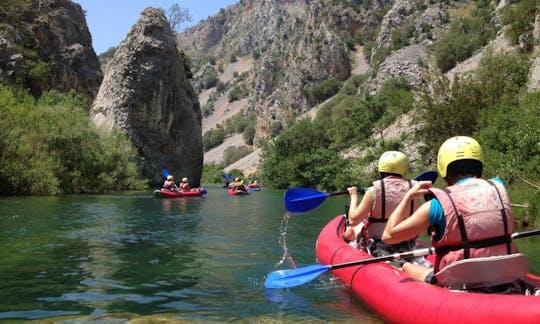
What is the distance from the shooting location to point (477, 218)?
368cm

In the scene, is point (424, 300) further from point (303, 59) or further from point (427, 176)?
point (303, 59)

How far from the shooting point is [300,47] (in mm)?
91938

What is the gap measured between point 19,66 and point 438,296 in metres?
36.9

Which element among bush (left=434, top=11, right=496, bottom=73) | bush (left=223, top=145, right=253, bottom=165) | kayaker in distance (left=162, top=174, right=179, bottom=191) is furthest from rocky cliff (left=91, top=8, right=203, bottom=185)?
bush (left=223, top=145, right=253, bottom=165)

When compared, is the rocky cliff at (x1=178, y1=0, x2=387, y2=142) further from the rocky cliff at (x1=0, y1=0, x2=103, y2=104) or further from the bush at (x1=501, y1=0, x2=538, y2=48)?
the bush at (x1=501, y1=0, x2=538, y2=48)

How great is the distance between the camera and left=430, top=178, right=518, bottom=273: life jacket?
368 centimetres

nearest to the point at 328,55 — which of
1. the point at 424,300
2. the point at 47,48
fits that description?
the point at 47,48

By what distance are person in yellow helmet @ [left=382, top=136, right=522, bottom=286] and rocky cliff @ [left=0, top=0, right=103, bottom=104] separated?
115ft

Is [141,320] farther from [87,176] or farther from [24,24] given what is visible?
[24,24]

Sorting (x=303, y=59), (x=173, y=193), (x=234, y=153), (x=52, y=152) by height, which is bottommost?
(x=173, y=193)

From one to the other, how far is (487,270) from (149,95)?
137ft

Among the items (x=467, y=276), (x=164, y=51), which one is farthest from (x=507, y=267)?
(x=164, y=51)

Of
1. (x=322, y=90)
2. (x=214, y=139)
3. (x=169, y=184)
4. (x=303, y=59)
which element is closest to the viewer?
(x=169, y=184)

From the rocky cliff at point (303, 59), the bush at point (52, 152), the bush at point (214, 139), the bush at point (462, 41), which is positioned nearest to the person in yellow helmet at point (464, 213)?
the bush at point (52, 152)
